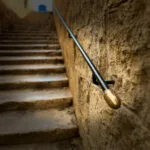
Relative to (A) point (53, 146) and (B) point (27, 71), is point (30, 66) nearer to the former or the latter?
(B) point (27, 71)

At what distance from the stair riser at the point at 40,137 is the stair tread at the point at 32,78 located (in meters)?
0.79

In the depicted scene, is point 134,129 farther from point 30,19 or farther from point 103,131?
point 30,19

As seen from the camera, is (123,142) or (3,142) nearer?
(123,142)

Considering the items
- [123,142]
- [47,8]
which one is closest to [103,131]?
[123,142]

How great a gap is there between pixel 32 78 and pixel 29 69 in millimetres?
190

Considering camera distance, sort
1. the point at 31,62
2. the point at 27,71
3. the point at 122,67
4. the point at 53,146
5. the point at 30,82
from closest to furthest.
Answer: the point at 122,67, the point at 53,146, the point at 30,82, the point at 27,71, the point at 31,62

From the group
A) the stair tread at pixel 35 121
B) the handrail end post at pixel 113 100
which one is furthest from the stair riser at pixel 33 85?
the handrail end post at pixel 113 100

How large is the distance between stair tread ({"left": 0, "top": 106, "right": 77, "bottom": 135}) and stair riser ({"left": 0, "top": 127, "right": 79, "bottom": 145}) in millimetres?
28

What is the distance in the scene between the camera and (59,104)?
1.76 metres

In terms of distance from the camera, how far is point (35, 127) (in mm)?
1413

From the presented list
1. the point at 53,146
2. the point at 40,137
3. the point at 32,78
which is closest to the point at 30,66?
the point at 32,78

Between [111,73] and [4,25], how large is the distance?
422 cm

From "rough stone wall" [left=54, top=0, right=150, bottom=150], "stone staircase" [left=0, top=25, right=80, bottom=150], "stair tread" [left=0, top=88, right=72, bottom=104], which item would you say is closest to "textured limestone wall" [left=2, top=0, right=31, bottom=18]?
"stone staircase" [left=0, top=25, right=80, bottom=150]

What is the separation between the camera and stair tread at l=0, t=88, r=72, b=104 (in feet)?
5.62
